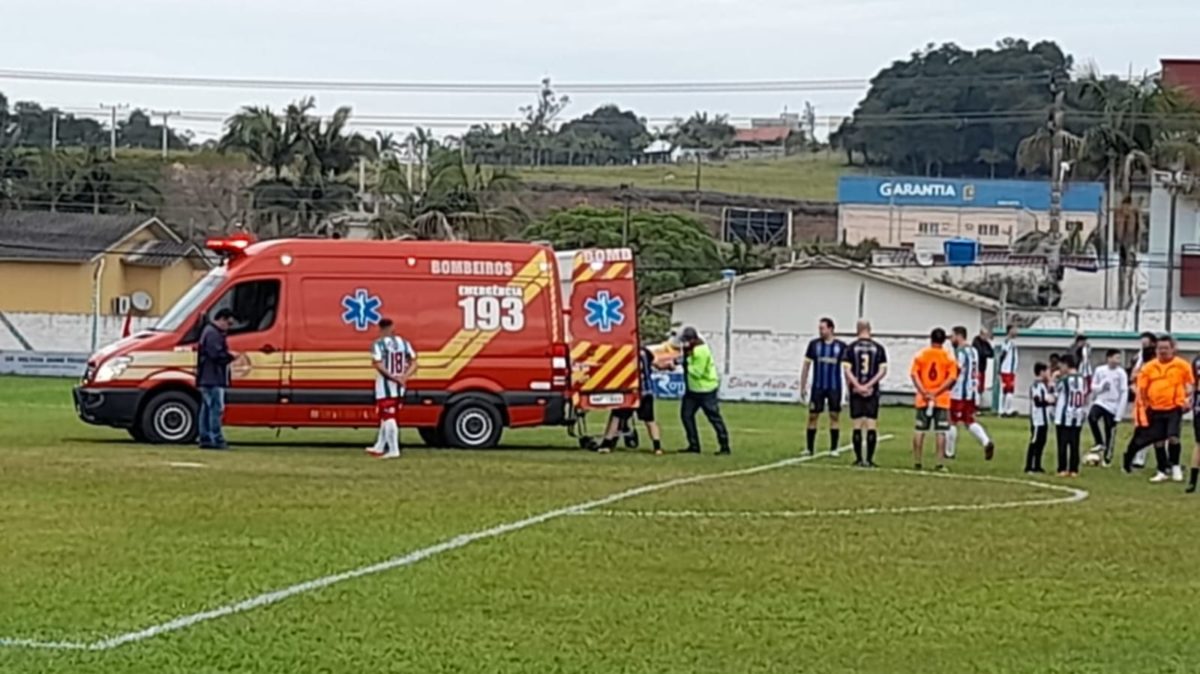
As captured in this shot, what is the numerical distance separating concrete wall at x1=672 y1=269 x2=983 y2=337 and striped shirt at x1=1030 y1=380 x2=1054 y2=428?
31928mm

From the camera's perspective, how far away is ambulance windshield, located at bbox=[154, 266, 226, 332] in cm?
2467

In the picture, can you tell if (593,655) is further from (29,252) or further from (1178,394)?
(29,252)

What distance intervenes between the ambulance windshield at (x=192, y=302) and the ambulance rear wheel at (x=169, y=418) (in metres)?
0.87

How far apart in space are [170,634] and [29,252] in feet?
174

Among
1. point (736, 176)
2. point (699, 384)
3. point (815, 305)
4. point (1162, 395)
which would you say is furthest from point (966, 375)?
point (736, 176)

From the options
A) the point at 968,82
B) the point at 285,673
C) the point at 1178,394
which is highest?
the point at 968,82

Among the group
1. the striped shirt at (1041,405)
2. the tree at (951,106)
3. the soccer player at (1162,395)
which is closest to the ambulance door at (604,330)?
the striped shirt at (1041,405)

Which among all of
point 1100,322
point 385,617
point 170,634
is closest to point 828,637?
point 385,617

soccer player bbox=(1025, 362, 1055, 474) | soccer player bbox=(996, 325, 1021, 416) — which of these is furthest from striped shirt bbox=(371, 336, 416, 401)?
soccer player bbox=(996, 325, 1021, 416)

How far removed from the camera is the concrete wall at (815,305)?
56.7m

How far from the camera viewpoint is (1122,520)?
57.8ft

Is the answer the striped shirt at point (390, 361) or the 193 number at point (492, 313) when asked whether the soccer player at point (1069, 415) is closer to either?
the 193 number at point (492, 313)

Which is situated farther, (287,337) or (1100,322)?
(1100,322)

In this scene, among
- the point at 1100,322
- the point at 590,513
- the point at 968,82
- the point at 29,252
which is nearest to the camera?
the point at 590,513
